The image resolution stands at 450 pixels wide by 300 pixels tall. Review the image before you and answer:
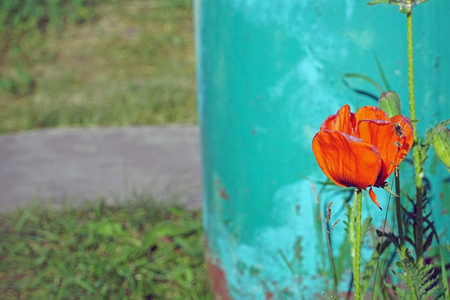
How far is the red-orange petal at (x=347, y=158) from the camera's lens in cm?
81

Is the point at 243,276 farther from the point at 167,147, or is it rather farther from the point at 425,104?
the point at 167,147

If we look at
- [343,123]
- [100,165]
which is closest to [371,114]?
[343,123]

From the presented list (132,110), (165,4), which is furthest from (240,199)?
(165,4)

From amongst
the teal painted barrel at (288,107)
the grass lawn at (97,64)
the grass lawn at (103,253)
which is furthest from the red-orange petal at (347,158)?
the grass lawn at (97,64)

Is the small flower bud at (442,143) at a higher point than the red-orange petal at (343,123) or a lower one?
lower

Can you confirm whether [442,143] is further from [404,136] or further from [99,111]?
[99,111]

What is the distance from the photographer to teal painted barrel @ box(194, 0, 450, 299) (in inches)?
54.3

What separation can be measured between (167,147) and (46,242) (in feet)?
2.85

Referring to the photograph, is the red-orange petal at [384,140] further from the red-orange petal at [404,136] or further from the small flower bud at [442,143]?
the small flower bud at [442,143]

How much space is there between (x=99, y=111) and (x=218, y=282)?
6.32ft

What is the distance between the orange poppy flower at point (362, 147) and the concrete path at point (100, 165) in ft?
5.09

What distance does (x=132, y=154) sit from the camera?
2896 mm

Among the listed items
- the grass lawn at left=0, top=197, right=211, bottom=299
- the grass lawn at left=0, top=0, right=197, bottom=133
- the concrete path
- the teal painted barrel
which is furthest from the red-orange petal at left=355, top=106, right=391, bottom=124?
the grass lawn at left=0, top=0, right=197, bottom=133

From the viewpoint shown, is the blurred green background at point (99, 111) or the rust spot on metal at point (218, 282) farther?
the blurred green background at point (99, 111)
